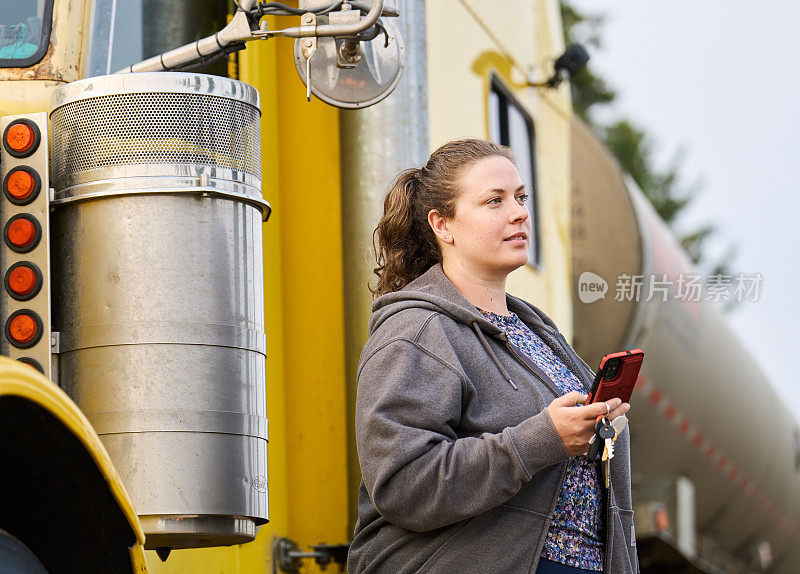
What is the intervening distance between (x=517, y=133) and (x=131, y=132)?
262cm

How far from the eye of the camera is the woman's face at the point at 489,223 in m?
2.65

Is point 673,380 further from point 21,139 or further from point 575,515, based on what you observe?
point 21,139

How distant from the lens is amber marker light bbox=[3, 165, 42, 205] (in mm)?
2453

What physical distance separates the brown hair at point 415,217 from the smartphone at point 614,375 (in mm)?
617

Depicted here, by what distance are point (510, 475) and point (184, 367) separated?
0.71 meters

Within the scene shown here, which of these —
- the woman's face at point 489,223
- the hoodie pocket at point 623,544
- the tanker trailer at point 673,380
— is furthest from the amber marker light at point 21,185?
the tanker trailer at point 673,380

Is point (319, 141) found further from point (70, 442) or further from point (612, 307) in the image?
point (612, 307)

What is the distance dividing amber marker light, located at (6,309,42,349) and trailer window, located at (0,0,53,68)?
0.63 m

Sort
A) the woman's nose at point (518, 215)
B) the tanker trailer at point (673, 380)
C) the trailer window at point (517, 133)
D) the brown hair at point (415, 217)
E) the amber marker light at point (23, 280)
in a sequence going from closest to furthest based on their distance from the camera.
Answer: the amber marker light at point (23, 280) < the woman's nose at point (518, 215) < the brown hair at point (415, 217) < the trailer window at point (517, 133) < the tanker trailer at point (673, 380)

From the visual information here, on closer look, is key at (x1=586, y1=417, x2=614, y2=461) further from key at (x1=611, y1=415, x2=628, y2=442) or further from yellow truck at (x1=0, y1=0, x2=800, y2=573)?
yellow truck at (x1=0, y1=0, x2=800, y2=573)

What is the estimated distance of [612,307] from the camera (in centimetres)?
681

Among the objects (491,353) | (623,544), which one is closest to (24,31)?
(491,353)

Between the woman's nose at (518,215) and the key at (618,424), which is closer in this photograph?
the key at (618,424)

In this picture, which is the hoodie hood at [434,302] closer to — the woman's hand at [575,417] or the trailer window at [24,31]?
the woman's hand at [575,417]
